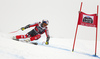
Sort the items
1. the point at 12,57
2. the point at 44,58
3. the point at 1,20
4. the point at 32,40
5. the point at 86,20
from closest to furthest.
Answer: the point at 12,57, the point at 44,58, the point at 86,20, the point at 32,40, the point at 1,20

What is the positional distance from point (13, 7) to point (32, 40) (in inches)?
1819

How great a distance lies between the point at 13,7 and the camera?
49.2m

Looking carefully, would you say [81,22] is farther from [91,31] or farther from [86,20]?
[91,31]

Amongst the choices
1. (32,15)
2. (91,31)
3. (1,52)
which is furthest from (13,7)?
(1,52)

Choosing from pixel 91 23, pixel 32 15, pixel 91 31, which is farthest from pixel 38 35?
pixel 91 31

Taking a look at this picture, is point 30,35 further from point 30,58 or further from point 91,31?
point 91,31

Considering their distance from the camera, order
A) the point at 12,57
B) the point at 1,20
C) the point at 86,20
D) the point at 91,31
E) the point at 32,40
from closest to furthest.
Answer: the point at 12,57 → the point at 86,20 → the point at 32,40 → the point at 1,20 → the point at 91,31

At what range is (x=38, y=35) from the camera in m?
5.80

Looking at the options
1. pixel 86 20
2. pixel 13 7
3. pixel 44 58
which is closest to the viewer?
pixel 44 58

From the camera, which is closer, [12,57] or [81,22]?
[12,57]

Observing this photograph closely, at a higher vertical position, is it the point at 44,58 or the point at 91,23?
the point at 91,23

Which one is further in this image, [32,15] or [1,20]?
[32,15]

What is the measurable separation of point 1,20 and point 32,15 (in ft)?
58.6

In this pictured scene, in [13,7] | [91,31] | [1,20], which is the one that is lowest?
[91,31]
